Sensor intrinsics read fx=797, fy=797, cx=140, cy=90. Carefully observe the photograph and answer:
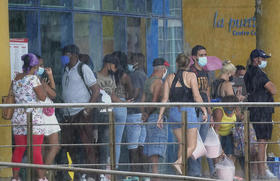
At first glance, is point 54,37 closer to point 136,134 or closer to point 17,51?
point 17,51

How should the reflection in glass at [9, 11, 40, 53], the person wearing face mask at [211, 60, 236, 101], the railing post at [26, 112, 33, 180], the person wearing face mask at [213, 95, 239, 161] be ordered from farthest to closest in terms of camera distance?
the reflection in glass at [9, 11, 40, 53]
the person wearing face mask at [211, 60, 236, 101]
the person wearing face mask at [213, 95, 239, 161]
the railing post at [26, 112, 33, 180]

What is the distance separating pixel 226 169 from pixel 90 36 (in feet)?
12.9

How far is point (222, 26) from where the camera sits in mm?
15531

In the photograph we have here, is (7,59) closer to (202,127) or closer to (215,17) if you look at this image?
(202,127)

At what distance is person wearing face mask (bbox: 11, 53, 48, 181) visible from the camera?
8.87 meters

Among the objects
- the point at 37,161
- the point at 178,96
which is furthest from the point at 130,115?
the point at 37,161

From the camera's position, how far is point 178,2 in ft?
47.6

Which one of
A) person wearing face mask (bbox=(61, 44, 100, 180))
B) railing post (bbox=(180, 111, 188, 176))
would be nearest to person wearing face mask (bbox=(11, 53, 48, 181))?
person wearing face mask (bbox=(61, 44, 100, 180))

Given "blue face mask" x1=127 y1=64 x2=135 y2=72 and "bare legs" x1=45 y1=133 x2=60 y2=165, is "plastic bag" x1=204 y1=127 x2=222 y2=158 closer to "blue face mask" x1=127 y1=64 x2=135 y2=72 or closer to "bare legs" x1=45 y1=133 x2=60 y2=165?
"bare legs" x1=45 y1=133 x2=60 y2=165

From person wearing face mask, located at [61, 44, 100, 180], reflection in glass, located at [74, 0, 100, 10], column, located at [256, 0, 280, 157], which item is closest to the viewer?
person wearing face mask, located at [61, 44, 100, 180]

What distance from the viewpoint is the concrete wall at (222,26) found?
49.0 ft

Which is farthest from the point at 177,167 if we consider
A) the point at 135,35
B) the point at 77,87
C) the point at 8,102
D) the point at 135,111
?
the point at 135,35

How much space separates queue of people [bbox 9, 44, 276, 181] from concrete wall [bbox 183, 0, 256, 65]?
10.1ft

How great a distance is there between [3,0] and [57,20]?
147 cm
